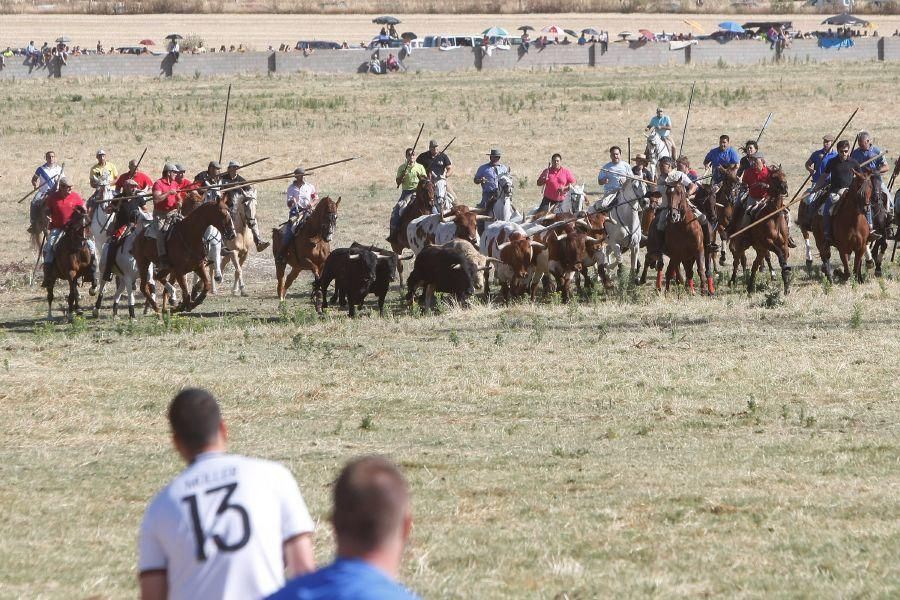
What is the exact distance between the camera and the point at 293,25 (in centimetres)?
9044

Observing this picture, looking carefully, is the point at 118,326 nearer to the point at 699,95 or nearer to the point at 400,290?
the point at 400,290

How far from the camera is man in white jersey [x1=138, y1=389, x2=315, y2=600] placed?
499cm

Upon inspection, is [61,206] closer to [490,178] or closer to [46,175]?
[46,175]

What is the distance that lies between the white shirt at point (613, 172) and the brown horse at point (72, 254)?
28.3 ft

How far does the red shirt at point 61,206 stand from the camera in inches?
884

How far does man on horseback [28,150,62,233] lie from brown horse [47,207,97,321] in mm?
3734

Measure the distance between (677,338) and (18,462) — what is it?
8247 millimetres

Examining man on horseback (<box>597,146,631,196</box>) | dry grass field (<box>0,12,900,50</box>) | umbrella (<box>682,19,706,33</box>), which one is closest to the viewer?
man on horseback (<box>597,146,631,196</box>)

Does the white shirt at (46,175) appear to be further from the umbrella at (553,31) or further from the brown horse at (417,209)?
the umbrella at (553,31)

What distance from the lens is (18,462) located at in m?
12.1

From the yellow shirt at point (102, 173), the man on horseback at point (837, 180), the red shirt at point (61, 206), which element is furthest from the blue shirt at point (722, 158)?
the red shirt at point (61, 206)

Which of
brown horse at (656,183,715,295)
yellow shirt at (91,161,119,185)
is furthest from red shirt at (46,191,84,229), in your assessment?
brown horse at (656,183,715,295)

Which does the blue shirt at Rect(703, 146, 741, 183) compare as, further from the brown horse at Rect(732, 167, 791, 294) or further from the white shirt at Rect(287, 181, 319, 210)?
the white shirt at Rect(287, 181, 319, 210)

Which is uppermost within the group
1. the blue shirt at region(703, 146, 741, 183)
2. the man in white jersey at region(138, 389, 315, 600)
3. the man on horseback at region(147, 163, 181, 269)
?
the blue shirt at region(703, 146, 741, 183)
